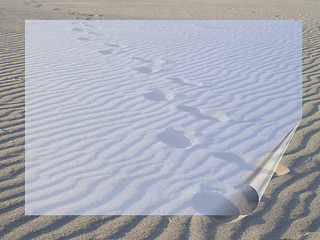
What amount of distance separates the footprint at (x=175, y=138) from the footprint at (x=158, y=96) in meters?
0.94

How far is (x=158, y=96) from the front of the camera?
5.01 metres

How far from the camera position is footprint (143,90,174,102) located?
4910 millimetres

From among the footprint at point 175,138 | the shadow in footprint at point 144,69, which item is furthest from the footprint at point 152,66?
the footprint at point 175,138

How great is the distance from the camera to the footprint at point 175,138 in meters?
3.73

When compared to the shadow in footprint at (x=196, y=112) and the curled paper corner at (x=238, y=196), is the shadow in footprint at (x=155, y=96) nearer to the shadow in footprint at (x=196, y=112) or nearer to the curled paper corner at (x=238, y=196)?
the shadow in footprint at (x=196, y=112)

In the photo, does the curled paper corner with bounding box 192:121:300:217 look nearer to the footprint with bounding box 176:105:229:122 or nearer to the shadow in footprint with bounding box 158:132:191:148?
the shadow in footprint with bounding box 158:132:191:148

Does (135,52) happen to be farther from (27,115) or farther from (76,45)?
(27,115)

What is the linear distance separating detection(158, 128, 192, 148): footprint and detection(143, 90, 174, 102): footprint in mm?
942

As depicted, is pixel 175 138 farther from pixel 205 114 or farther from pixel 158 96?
pixel 158 96

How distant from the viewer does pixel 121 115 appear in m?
4.36

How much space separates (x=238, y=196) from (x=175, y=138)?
109 centimetres

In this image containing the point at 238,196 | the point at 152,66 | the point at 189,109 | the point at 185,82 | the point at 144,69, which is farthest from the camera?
the point at 152,66

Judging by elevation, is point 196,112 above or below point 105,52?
above

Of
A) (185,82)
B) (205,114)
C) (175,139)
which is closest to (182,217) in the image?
(175,139)
